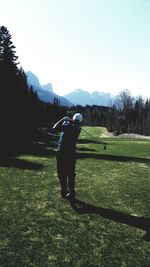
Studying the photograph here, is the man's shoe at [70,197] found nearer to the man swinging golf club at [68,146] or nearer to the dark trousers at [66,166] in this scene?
the man swinging golf club at [68,146]

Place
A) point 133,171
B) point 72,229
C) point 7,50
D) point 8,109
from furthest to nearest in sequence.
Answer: point 7,50
point 8,109
point 133,171
point 72,229

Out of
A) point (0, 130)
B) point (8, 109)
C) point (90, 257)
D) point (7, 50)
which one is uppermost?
point (7, 50)

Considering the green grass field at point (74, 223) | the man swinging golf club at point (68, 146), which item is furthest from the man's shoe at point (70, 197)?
the green grass field at point (74, 223)

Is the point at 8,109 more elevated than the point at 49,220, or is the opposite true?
the point at 8,109

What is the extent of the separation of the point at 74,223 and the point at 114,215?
150cm

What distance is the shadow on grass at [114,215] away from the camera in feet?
28.5

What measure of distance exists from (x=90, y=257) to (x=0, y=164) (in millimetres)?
11485

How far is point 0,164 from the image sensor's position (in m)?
17.2

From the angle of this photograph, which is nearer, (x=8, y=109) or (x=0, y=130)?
(x=0, y=130)

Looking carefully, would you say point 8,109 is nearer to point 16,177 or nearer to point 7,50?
point 7,50

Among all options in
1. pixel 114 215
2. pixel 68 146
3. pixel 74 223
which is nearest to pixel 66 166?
pixel 68 146

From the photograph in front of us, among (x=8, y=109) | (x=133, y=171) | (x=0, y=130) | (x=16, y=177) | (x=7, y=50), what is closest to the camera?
(x=16, y=177)

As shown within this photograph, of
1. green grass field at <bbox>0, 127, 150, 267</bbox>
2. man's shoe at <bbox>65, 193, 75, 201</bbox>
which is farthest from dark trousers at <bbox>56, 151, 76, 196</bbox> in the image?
green grass field at <bbox>0, 127, 150, 267</bbox>

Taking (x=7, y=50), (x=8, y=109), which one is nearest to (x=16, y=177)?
(x=8, y=109)
